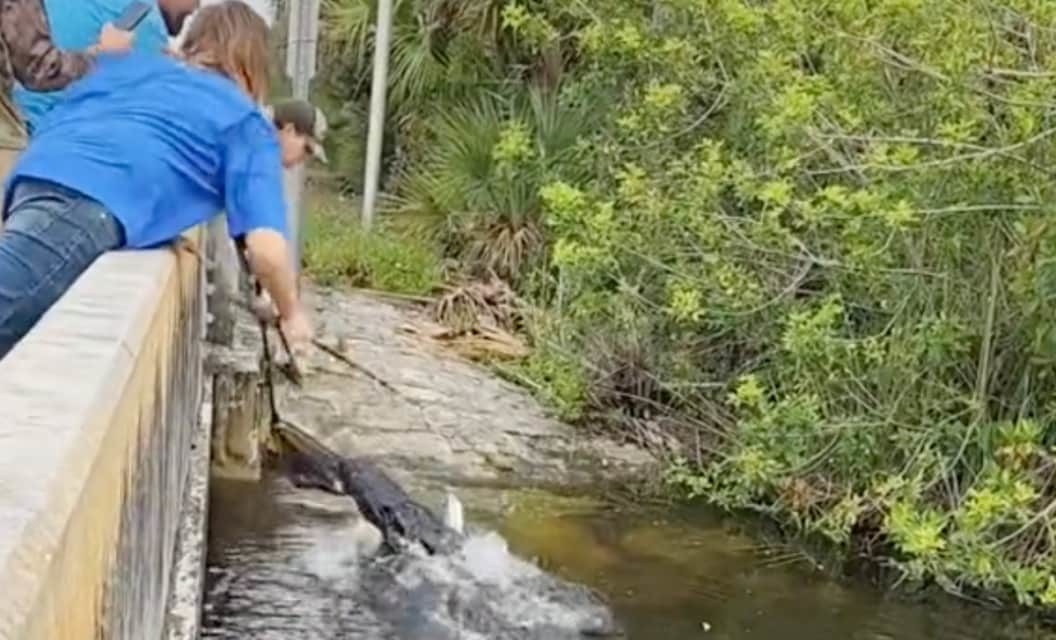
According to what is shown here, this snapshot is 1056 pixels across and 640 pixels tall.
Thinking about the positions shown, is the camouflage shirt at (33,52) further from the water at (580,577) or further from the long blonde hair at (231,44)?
the water at (580,577)

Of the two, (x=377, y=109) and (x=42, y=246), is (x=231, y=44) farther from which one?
(x=377, y=109)

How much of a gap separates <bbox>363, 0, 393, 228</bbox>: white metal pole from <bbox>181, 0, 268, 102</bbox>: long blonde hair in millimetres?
10233

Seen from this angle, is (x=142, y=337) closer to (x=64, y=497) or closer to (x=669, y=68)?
(x=64, y=497)

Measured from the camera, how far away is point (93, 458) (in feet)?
7.34

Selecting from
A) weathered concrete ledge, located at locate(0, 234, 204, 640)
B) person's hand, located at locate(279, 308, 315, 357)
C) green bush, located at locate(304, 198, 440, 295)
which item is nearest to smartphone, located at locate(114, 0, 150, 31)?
weathered concrete ledge, located at locate(0, 234, 204, 640)

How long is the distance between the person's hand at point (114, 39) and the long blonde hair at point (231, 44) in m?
0.57

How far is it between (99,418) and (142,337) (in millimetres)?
740

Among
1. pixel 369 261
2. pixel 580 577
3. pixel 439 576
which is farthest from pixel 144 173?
pixel 369 261

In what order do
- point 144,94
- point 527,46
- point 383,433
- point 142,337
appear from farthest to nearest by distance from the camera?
point 527,46 → point 383,433 → point 144,94 → point 142,337

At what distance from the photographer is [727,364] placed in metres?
10.5

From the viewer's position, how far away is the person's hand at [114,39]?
4.64m

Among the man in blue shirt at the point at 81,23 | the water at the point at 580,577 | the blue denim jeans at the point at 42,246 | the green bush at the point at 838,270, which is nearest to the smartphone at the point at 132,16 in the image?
the man in blue shirt at the point at 81,23

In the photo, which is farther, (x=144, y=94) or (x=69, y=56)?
(x=69, y=56)

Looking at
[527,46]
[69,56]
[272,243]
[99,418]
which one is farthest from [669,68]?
[99,418]
